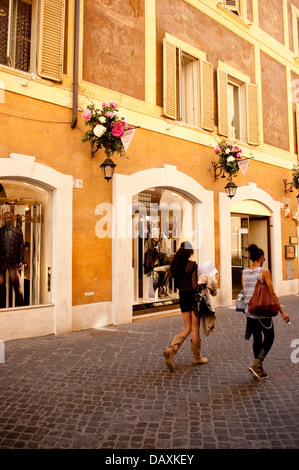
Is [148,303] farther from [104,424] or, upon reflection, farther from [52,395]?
[104,424]

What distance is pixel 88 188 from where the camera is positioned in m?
6.91

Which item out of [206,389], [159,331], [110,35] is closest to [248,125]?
[110,35]

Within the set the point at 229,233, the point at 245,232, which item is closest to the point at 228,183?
the point at 229,233

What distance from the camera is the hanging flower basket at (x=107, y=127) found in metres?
6.45

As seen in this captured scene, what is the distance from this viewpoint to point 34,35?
6.66 metres

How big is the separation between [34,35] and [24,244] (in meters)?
4.04

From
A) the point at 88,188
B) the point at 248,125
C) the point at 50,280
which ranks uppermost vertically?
the point at 248,125

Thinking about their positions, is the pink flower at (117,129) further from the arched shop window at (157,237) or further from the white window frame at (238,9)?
the white window frame at (238,9)

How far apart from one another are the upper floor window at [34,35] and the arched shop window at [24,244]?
2230 millimetres

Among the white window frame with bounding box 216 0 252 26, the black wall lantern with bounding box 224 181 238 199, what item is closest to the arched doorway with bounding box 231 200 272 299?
the black wall lantern with bounding box 224 181 238 199

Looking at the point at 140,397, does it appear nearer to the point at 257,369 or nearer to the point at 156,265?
the point at 257,369

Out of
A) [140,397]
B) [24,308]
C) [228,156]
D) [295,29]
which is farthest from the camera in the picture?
[295,29]

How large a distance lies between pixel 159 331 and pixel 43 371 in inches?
106

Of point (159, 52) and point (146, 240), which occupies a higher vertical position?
point (159, 52)
